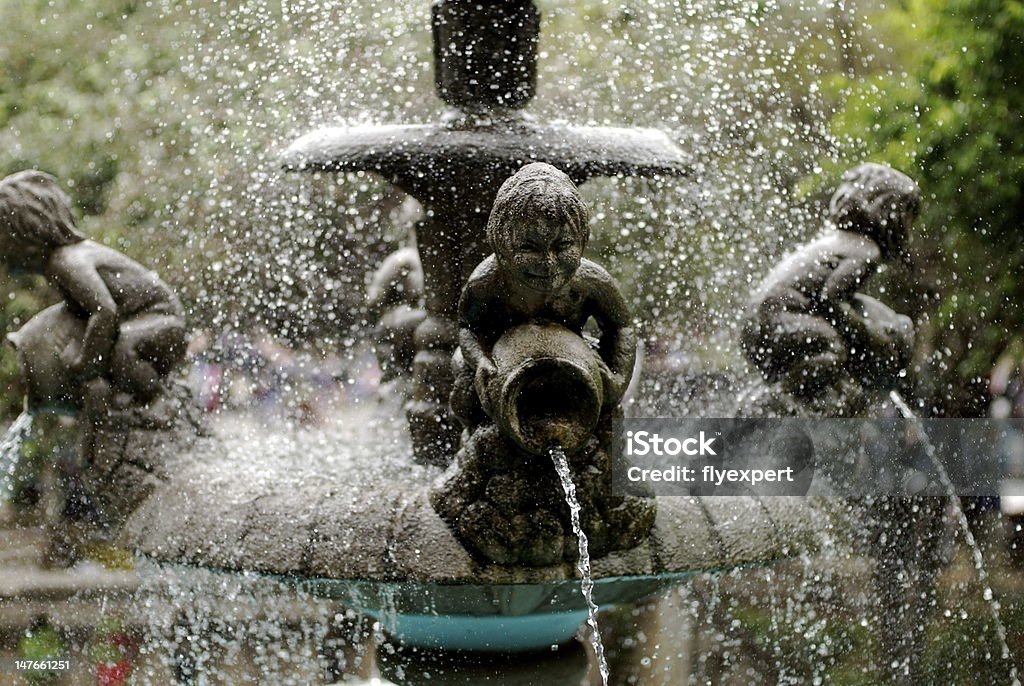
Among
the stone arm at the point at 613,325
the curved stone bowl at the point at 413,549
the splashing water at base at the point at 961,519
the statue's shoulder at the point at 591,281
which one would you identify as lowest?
the splashing water at base at the point at 961,519

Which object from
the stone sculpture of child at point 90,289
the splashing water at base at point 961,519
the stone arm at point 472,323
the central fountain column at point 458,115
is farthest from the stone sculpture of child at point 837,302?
the stone sculpture of child at point 90,289

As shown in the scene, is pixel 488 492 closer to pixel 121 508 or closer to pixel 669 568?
pixel 669 568

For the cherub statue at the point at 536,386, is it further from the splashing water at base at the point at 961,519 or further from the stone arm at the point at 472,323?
the splashing water at base at the point at 961,519

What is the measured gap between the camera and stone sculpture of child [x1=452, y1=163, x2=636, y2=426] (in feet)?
7.78

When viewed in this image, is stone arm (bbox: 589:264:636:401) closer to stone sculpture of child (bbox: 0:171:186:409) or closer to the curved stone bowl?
the curved stone bowl

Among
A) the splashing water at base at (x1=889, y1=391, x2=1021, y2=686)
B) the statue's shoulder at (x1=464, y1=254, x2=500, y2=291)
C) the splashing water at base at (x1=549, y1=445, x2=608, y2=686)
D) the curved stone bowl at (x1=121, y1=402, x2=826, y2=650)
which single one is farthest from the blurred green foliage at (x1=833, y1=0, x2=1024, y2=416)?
the splashing water at base at (x1=549, y1=445, x2=608, y2=686)

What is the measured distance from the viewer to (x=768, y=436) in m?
3.38

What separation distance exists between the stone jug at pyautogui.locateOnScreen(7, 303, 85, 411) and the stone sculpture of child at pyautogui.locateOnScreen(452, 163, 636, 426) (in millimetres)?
1718

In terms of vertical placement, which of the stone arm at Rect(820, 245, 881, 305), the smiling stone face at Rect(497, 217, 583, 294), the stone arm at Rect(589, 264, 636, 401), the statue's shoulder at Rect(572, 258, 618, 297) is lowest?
the stone arm at Rect(820, 245, 881, 305)

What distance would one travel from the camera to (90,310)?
366cm

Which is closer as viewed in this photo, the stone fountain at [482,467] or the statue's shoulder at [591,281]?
the stone fountain at [482,467]

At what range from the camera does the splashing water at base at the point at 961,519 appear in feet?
15.6

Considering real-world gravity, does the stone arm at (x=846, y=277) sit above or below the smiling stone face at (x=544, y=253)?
below

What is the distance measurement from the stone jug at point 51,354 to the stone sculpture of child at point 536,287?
172cm
